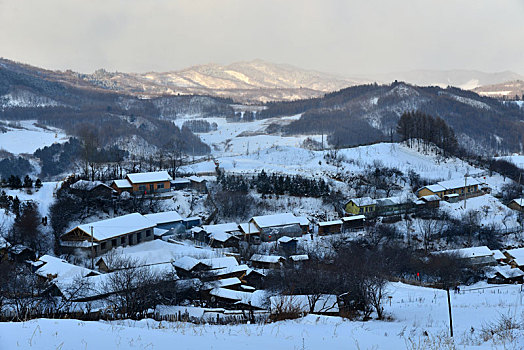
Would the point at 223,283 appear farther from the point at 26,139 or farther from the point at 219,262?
the point at 26,139

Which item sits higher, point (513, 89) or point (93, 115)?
point (513, 89)

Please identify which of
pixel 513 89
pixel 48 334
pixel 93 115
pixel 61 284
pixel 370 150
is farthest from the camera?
pixel 513 89

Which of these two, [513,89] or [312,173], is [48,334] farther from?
[513,89]

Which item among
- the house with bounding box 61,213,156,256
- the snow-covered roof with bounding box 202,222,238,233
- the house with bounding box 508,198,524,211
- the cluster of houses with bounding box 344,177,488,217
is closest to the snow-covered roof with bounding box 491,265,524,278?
the cluster of houses with bounding box 344,177,488,217

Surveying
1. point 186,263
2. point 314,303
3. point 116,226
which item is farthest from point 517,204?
point 116,226

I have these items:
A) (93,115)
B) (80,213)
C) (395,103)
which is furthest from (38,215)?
(395,103)

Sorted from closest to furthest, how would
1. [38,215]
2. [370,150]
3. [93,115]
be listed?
[38,215], [370,150], [93,115]

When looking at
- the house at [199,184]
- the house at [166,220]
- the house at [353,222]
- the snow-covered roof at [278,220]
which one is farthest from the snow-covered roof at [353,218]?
the house at [199,184]
